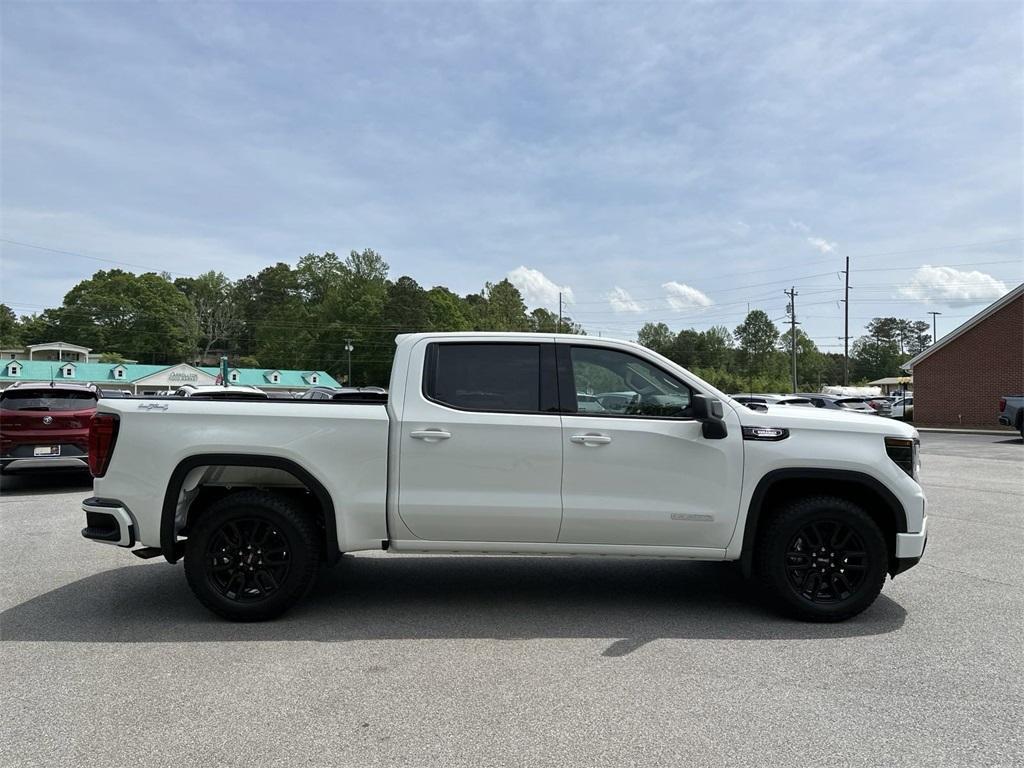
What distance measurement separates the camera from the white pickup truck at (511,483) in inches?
195

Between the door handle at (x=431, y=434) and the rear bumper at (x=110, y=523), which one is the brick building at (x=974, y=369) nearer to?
the door handle at (x=431, y=434)

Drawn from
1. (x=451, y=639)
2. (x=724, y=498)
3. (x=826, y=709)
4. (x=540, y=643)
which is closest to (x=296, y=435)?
(x=451, y=639)

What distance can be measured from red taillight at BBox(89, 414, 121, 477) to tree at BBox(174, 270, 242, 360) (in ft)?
401

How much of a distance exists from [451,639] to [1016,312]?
38.2 meters

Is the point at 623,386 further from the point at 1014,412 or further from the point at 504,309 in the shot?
the point at 504,309

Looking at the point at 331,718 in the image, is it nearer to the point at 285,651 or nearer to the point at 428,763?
the point at 428,763

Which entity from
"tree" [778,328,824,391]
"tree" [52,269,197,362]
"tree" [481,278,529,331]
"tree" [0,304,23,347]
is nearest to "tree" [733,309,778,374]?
"tree" [778,328,824,391]

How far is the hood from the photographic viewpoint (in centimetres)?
507

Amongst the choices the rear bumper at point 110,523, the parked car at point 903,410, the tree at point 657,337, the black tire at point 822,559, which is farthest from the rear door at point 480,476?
the tree at point 657,337

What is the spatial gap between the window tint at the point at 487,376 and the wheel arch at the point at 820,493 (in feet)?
5.35

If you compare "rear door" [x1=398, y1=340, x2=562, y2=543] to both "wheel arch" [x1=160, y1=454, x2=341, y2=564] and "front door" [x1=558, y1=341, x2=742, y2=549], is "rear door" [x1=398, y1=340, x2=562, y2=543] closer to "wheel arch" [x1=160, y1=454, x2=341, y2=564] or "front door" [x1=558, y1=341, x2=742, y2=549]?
"front door" [x1=558, y1=341, x2=742, y2=549]

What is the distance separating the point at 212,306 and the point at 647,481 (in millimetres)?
135429

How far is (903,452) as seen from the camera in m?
5.14

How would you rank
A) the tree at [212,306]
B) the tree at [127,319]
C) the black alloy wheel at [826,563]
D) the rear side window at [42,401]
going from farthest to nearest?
the tree at [212,306] → the tree at [127,319] → the rear side window at [42,401] → the black alloy wheel at [826,563]
